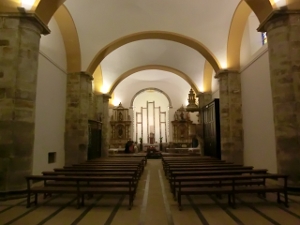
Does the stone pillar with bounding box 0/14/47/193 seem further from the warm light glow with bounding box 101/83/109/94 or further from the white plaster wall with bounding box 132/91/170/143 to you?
the white plaster wall with bounding box 132/91/170/143

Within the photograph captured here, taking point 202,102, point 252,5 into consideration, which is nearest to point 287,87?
point 252,5

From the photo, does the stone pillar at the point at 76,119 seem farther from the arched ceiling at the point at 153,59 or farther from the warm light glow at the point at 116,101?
the warm light glow at the point at 116,101

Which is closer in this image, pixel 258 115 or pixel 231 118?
pixel 258 115

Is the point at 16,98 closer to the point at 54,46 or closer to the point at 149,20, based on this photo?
the point at 54,46

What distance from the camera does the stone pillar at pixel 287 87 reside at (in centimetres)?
522

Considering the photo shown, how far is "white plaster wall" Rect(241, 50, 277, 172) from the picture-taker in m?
7.60

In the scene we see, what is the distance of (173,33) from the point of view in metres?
10.4

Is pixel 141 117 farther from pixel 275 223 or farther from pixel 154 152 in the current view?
pixel 275 223

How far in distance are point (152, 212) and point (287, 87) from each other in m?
4.03

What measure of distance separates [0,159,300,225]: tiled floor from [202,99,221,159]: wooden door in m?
6.00

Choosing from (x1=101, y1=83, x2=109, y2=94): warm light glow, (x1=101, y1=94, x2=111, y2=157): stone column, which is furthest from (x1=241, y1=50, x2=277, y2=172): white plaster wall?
(x1=101, y1=83, x2=109, y2=94): warm light glow

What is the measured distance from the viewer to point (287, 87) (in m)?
5.39

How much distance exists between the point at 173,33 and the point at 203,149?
7006 millimetres

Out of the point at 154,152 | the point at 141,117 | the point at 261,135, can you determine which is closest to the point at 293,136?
the point at 261,135
